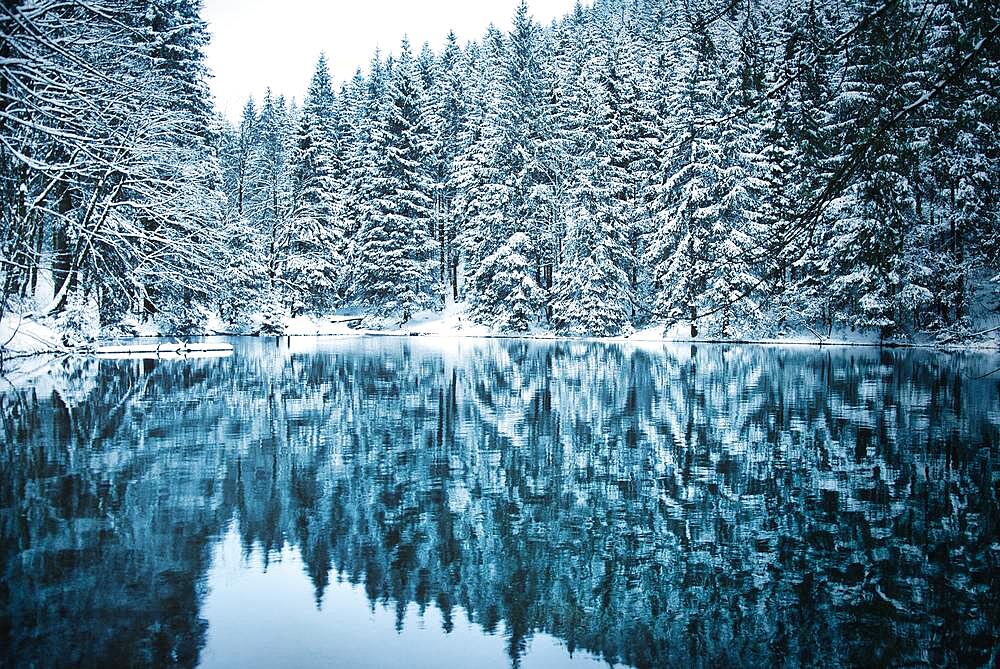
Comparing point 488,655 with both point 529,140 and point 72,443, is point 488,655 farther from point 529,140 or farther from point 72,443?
point 529,140

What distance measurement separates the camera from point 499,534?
27.2ft

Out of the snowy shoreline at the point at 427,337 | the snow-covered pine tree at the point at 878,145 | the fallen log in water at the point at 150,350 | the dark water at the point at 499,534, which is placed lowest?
the dark water at the point at 499,534

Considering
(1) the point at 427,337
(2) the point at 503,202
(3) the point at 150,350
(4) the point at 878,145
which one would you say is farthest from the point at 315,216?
(4) the point at 878,145

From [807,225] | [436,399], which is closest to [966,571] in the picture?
[807,225]

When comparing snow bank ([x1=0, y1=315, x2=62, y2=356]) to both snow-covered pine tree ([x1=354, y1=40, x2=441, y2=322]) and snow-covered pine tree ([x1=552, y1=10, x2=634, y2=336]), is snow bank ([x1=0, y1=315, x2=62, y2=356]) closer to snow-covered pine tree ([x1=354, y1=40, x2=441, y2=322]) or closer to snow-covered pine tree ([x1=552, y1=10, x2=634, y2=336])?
snow-covered pine tree ([x1=552, y1=10, x2=634, y2=336])

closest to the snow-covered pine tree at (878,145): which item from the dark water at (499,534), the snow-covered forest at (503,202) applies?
the dark water at (499,534)

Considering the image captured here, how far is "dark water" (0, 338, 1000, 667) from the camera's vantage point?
5789 millimetres

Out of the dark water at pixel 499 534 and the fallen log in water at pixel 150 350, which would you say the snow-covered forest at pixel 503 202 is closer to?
the fallen log in water at pixel 150 350

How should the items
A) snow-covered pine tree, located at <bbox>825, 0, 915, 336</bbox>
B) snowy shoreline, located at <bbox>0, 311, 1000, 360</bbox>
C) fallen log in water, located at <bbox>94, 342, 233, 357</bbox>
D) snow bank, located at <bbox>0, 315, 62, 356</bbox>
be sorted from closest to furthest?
snow-covered pine tree, located at <bbox>825, 0, 915, 336</bbox> → snow bank, located at <bbox>0, 315, 62, 356</bbox> → snowy shoreline, located at <bbox>0, 311, 1000, 360</bbox> → fallen log in water, located at <bbox>94, 342, 233, 357</bbox>

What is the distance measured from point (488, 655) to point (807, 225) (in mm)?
3658

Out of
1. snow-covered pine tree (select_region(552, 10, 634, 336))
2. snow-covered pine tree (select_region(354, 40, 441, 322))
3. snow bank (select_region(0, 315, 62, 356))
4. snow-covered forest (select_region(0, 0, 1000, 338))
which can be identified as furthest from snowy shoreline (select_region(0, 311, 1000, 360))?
snow-covered pine tree (select_region(354, 40, 441, 322))

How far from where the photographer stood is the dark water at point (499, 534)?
5.79m

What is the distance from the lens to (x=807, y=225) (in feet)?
15.3

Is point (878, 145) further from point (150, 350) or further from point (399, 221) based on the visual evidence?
point (399, 221)
